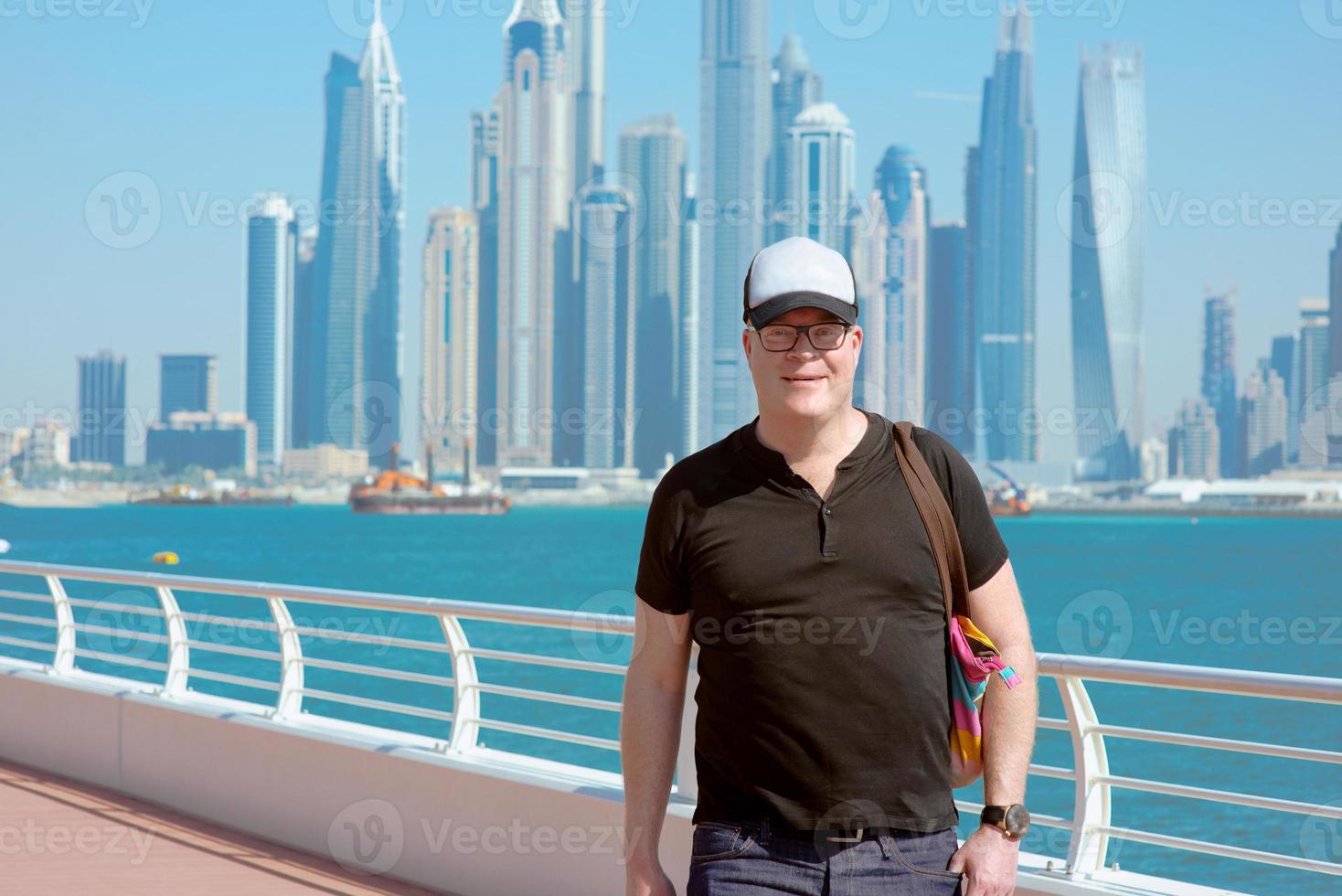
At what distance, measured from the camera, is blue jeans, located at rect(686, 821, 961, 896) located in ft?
7.05

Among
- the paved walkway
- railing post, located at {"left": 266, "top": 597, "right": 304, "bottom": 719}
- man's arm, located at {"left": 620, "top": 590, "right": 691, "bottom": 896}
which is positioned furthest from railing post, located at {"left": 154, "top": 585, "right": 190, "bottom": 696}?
man's arm, located at {"left": 620, "top": 590, "right": 691, "bottom": 896}

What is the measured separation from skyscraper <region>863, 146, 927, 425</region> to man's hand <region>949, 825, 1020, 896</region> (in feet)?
475

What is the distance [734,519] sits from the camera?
2.24 m

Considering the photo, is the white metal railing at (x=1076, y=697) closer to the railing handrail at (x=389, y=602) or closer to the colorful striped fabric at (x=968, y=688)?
the railing handrail at (x=389, y=602)

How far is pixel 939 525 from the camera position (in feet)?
7.25

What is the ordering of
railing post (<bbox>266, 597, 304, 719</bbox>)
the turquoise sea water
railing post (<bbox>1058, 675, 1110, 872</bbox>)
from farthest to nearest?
the turquoise sea water < railing post (<bbox>266, 597, 304, 719</bbox>) < railing post (<bbox>1058, 675, 1110, 872</bbox>)

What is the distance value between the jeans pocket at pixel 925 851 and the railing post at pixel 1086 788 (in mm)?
1670

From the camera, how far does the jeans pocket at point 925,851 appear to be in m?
2.16

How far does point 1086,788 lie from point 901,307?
6874 inches

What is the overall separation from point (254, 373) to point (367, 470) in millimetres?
24833

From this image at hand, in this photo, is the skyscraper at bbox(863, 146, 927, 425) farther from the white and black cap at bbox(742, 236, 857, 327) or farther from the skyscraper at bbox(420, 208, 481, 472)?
the white and black cap at bbox(742, 236, 857, 327)

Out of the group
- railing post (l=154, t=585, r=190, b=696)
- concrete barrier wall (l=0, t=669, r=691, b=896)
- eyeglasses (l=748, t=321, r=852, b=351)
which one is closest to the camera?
eyeglasses (l=748, t=321, r=852, b=351)

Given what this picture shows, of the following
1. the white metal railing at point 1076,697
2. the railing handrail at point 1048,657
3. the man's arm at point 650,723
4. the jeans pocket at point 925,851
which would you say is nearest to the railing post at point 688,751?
the white metal railing at point 1076,697

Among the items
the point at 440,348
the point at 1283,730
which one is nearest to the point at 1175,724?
the point at 1283,730
